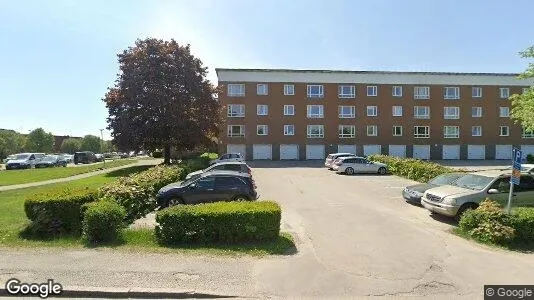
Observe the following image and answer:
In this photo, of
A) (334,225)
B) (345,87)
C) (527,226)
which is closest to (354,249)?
(334,225)

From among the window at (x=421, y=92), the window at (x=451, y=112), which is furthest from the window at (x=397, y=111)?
the window at (x=451, y=112)

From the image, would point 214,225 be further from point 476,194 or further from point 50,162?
point 50,162

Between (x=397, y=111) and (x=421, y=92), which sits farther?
(x=421, y=92)

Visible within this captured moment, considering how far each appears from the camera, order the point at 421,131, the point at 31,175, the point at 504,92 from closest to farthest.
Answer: the point at 31,175 → the point at 421,131 → the point at 504,92

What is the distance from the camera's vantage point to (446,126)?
5297 cm

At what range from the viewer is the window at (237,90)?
161 ft

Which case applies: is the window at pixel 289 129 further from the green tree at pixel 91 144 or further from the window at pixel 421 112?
the green tree at pixel 91 144

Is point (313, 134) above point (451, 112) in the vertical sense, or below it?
below

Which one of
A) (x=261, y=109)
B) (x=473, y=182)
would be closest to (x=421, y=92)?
(x=261, y=109)

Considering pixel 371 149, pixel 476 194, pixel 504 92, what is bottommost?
pixel 476 194

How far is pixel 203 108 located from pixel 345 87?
23816mm

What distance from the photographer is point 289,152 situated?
50.0 m

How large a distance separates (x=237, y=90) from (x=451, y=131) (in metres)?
30.5

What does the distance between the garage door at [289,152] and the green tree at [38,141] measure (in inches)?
2325
